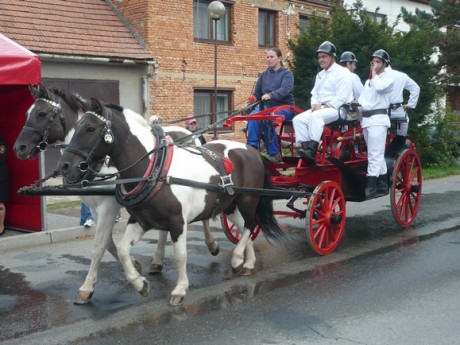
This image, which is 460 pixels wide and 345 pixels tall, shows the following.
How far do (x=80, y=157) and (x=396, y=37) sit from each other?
544 inches

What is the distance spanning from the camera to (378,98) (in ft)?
28.1

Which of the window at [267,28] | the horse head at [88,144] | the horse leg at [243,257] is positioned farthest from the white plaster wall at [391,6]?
the horse head at [88,144]

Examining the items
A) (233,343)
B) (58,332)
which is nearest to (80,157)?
(58,332)

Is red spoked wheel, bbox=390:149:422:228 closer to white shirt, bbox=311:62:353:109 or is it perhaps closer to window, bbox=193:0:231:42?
white shirt, bbox=311:62:353:109

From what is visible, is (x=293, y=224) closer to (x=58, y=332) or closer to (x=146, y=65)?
(x=58, y=332)

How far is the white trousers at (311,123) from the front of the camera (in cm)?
750

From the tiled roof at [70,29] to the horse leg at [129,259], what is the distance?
9761 mm

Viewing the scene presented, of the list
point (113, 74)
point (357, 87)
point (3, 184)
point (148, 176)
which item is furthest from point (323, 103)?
point (113, 74)

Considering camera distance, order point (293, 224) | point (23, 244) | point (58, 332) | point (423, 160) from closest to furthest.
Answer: point (58, 332) → point (23, 244) → point (293, 224) → point (423, 160)

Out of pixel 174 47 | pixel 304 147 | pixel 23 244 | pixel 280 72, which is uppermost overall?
pixel 174 47

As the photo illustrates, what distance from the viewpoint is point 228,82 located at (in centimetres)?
1897

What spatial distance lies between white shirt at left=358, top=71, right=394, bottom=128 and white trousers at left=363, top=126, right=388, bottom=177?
0.10 m

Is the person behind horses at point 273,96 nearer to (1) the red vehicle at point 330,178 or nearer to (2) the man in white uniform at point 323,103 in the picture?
(1) the red vehicle at point 330,178

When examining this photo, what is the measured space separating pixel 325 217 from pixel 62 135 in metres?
3.47
